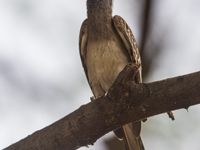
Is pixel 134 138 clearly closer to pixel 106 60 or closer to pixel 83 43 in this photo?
pixel 106 60

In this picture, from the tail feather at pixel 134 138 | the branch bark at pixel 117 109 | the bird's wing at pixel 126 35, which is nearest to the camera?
the branch bark at pixel 117 109

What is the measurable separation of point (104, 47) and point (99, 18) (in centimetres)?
20

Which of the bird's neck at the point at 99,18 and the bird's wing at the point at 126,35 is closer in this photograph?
the bird's wing at the point at 126,35

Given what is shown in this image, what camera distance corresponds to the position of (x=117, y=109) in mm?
1690

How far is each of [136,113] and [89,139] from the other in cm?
20

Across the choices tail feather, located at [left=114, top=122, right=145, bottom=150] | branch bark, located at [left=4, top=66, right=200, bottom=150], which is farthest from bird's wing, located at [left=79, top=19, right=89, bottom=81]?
branch bark, located at [left=4, top=66, right=200, bottom=150]

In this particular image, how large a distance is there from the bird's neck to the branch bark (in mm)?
1057

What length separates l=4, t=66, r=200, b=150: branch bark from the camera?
163 centimetres

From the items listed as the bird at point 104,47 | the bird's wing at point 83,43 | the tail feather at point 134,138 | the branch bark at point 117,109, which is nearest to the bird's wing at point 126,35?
the bird at point 104,47

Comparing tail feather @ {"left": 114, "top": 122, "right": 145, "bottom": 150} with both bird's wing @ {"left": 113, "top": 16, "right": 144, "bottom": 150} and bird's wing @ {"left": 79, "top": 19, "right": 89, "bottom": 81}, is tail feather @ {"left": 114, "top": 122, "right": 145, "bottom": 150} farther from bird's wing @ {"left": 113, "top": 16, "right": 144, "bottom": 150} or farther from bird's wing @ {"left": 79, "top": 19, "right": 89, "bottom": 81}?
bird's wing @ {"left": 79, "top": 19, "right": 89, "bottom": 81}

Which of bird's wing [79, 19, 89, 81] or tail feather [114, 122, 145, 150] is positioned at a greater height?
bird's wing [79, 19, 89, 81]

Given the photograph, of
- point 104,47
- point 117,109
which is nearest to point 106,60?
point 104,47

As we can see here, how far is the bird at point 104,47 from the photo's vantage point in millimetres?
2672

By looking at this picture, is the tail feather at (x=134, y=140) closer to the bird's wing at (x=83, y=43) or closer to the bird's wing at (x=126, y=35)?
the bird's wing at (x=126, y=35)
